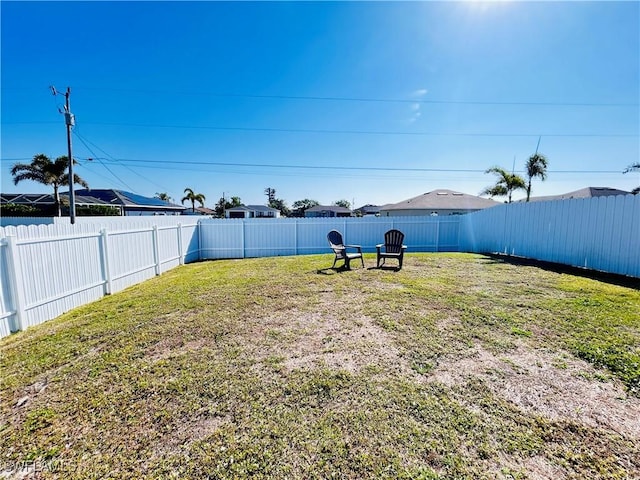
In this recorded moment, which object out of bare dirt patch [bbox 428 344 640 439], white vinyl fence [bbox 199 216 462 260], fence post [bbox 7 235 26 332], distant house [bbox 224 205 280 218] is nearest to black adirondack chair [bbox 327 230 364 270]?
white vinyl fence [bbox 199 216 462 260]

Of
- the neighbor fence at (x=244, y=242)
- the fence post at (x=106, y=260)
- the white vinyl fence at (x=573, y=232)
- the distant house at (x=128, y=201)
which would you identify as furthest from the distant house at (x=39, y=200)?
the white vinyl fence at (x=573, y=232)

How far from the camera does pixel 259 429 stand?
73.4 inches

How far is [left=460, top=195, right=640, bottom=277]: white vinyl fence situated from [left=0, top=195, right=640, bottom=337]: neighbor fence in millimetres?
22

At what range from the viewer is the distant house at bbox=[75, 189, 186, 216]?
26625mm

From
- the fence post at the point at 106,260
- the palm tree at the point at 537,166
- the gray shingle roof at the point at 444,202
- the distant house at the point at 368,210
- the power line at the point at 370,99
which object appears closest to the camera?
the fence post at the point at 106,260

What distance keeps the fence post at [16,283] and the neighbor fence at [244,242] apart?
12 millimetres

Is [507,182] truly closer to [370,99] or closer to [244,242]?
[370,99]

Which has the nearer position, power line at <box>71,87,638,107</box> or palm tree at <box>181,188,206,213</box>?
power line at <box>71,87,638,107</box>

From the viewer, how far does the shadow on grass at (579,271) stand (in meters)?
5.47

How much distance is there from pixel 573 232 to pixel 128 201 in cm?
3344

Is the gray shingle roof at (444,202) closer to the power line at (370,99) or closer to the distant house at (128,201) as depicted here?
the power line at (370,99)

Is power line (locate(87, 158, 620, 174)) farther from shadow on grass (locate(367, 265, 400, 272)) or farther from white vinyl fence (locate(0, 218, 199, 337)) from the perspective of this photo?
shadow on grass (locate(367, 265, 400, 272))

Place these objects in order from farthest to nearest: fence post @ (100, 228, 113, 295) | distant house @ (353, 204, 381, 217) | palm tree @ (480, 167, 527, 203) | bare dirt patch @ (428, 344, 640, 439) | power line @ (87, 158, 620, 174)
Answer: distant house @ (353, 204, 381, 217)
power line @ (87, 158, 620, 174)
palm tree @ (480, 167, 527, 203)
fence post @ (100, 228, 113, 295)
bare dirt patch @ (428, 344, 640, 439)

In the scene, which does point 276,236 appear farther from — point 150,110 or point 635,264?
point 150,110
